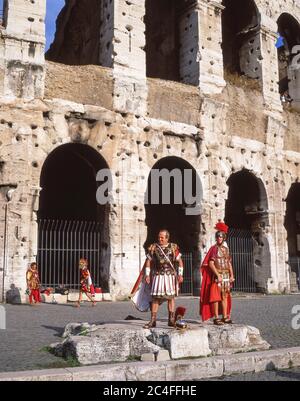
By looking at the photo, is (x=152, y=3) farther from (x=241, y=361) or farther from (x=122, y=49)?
(x=241, y=361)

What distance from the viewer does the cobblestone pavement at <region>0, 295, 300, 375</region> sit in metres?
4.90

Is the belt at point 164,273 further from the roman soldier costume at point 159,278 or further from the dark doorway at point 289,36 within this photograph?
the dark doorway at point 289,36

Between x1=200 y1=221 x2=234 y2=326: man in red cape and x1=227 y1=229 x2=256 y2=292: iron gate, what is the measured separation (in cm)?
825

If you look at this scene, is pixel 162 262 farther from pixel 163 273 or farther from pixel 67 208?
pixel 67 208

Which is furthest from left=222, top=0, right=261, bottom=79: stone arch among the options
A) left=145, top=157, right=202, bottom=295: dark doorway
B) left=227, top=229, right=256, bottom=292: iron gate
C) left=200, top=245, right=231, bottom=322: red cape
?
left=200, top=245, right=231, bottom=322: red cape

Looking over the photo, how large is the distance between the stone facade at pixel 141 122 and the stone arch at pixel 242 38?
66 millimetres

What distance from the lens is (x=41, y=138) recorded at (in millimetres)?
11102

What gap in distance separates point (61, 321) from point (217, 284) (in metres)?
2.80

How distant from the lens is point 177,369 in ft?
14.6

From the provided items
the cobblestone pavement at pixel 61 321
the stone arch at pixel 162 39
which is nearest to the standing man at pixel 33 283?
the cobblestone pavement at pixel 61 321

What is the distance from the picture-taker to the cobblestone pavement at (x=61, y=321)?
4.90m
